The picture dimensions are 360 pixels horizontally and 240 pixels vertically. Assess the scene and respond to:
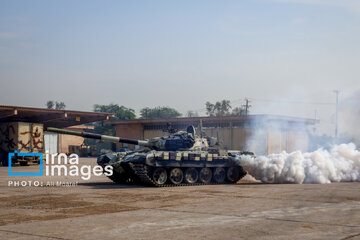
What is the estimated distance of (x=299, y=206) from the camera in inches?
593

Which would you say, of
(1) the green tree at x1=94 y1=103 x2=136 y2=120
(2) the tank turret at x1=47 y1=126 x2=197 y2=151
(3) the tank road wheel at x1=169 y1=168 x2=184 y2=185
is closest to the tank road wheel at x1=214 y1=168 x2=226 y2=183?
(2) the tank turret at x1=47 y1=126 x2=197 y2=151

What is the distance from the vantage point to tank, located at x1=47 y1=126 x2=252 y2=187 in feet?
74.2

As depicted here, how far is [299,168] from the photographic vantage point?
1005 inches

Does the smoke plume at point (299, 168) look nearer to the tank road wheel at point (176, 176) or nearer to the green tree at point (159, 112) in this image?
the tank road wheel at point (176, 176)

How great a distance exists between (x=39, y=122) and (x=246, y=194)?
3229 cm

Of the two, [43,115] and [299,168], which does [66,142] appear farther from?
[299,168]

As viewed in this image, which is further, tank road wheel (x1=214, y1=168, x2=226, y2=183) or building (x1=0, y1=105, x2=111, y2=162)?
building (x1=0, y1=105, x2=111, y2=162)

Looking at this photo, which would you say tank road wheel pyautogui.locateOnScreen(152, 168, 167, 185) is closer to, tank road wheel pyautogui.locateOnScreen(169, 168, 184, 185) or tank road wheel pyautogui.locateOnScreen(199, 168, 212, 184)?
tank road wheel pyautogui.locateOnScreen(169, 168, 184, 185)

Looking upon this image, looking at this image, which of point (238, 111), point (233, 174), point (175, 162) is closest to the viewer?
point (175, 162)

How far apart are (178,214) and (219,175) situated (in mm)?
12684

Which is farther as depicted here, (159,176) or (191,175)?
(191,175)

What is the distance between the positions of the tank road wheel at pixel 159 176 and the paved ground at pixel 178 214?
311 cm

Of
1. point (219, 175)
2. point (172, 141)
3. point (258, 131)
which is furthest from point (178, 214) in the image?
point (258, 131)

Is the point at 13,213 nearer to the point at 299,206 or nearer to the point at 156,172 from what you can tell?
the point at 299,206
